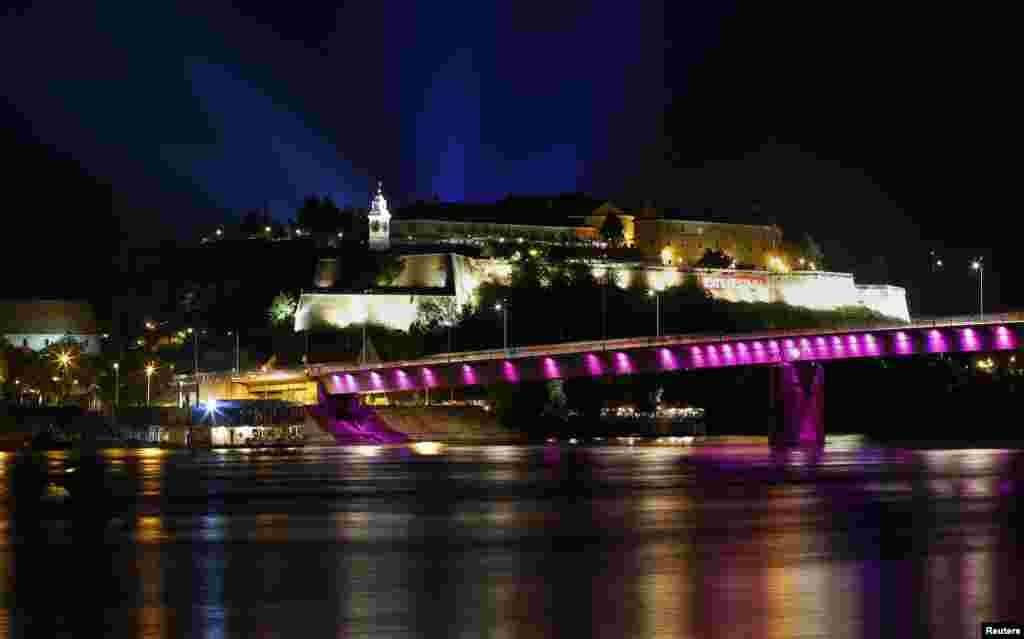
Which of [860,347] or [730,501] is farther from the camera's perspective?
[860,347]

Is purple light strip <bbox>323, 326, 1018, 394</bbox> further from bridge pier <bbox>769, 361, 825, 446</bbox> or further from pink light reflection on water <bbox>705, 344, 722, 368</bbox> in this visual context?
bridge pier <bbox>769, 361, 825, 446</bbox>

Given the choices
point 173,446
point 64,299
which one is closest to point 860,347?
point 173,446

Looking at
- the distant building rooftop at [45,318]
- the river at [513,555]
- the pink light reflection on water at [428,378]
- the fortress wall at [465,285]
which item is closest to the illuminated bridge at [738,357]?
the pink light reflection on water at [428,378]

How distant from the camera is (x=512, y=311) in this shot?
550 feet

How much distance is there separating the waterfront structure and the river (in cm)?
10364

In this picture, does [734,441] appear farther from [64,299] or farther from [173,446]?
[64,299]

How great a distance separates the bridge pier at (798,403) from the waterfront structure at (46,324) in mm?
77094

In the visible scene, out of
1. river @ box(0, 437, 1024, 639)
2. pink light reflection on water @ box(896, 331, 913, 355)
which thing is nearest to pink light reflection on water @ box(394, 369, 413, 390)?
pink light reflection on water @ box(896, 331, 913, 355)

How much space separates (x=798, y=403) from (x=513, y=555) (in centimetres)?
7362

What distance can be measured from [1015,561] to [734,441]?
277 feet

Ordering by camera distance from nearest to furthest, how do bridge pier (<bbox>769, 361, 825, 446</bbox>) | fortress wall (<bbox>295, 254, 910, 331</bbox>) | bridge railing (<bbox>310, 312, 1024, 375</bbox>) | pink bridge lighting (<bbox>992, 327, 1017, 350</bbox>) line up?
pink bridge lighting (<bbox>992, 327, 1017, 350</bbox>), bridge railing (<bbox>310, 312, 1024, 375</bbox>), bridge pier (<bbox>769, 361, 825, 446</bbox>), fortress wall (<bbox>295, 254, 910, 331</bbox>)

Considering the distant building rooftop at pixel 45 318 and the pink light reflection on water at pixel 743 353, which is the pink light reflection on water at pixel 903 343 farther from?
the distant building rooftop at pixel 45 318

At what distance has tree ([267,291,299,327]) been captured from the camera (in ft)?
547

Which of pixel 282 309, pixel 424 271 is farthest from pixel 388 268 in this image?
pixel 282 309
